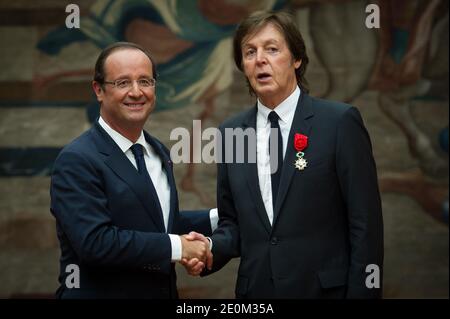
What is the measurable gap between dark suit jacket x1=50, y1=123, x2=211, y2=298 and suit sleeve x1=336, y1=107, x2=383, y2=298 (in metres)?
0.93

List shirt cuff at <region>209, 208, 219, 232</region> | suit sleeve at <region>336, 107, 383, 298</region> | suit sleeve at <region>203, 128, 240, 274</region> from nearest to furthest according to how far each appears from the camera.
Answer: suit sleeve at <region>336, 107, 383, 298</region>, suit sleeve at <region>203, 128, 240, 274</region>, shirt cuff at <region>209, 208, 219, 232</region>

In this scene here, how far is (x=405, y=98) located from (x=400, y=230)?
1.39 meters

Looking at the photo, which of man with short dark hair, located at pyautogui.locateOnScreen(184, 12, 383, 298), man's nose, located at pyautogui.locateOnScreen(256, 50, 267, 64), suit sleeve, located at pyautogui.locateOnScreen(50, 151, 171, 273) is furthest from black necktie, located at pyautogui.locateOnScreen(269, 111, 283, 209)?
suit sleeve, located at pyautogui.locateOnScreen(50, 151, 171, 273)

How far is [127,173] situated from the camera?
12.9 ft

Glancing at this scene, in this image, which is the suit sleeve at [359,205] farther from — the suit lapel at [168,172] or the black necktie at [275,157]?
the suit lapel at [168,172]

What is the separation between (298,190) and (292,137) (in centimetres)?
28

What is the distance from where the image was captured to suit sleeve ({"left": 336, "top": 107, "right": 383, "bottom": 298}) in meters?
3.77

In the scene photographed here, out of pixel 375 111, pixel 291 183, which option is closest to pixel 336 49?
pixel 375 111

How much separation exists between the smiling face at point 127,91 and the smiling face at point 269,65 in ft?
1.79

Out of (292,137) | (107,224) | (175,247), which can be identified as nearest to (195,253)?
(175,247)

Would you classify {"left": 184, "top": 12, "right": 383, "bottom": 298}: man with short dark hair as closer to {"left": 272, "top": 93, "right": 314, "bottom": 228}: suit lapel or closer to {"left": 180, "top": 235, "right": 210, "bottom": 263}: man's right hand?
{"left": 272, "top": 93, "right": 314, "bottom": 228}: suit lapel

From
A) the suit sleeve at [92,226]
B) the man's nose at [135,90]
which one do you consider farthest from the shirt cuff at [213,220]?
the man's nose at [135,90]

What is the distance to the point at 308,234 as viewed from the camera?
387cm

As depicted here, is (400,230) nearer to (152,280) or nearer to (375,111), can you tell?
(375,111)
